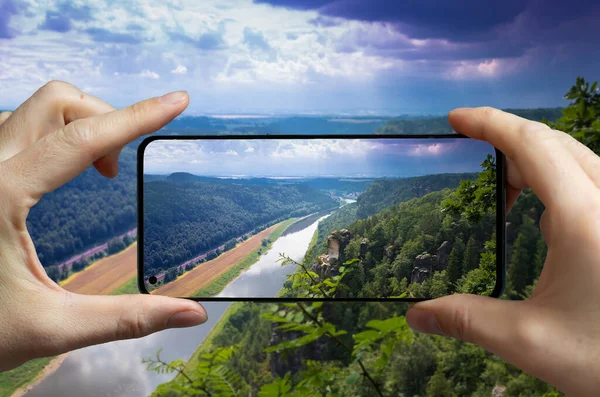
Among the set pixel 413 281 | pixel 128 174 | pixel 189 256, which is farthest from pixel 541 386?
pixel 128 174

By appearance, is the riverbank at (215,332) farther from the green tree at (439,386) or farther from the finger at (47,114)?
the finger at (47,114)

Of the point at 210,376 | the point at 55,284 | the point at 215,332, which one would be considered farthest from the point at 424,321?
the point at 215,332

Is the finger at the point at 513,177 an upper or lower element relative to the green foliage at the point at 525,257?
upper

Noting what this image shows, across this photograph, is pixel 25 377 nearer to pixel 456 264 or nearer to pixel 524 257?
pixel 524 257

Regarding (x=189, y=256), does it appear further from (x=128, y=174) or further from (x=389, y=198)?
(x=128, y=174)

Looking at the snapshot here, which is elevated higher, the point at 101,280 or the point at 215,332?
the point at 101,280

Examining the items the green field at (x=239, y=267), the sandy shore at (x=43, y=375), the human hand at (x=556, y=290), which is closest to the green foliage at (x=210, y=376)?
the green field at (x=239, y=267)
